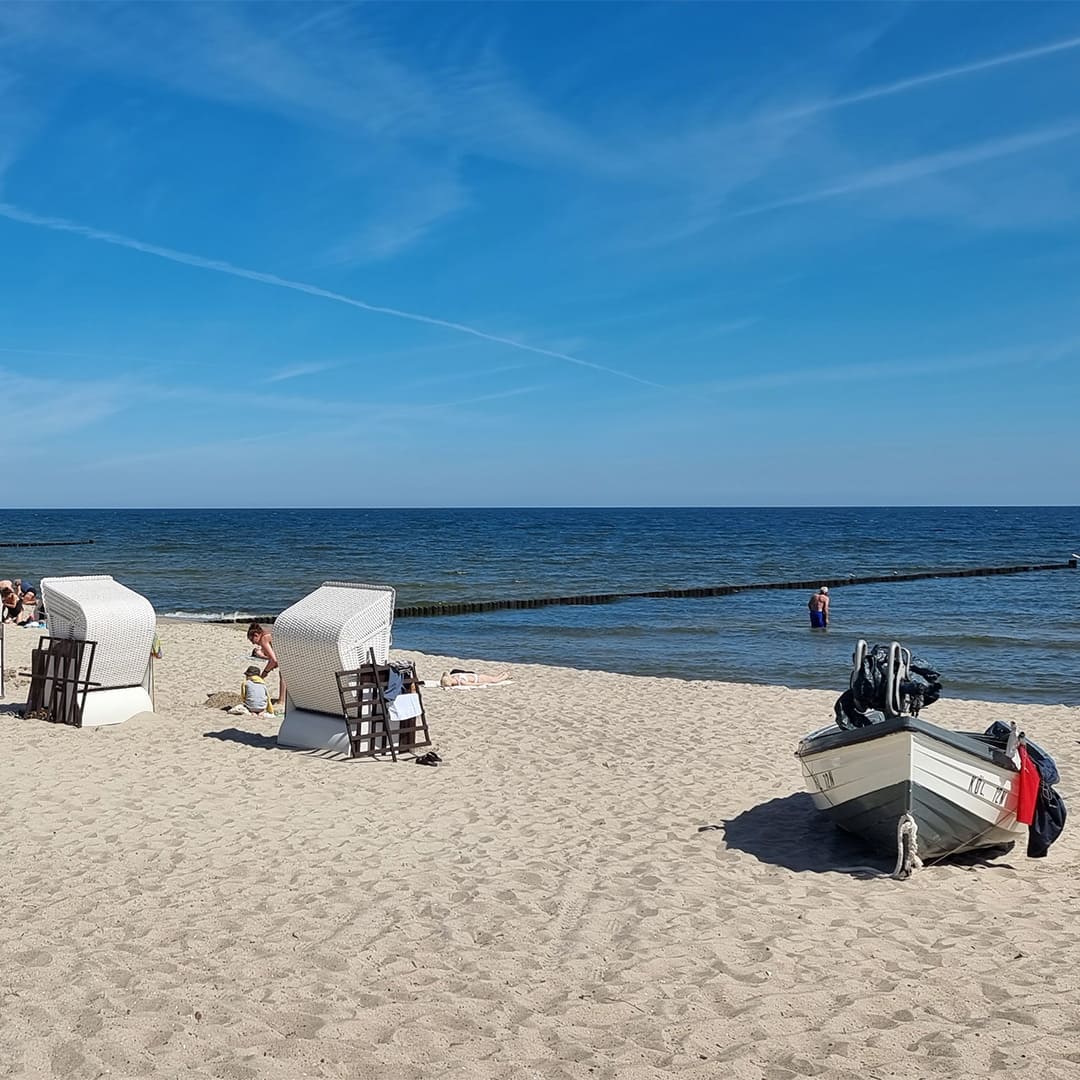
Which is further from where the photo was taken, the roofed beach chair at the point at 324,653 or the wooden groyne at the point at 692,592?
the wooden groyne at the point at 692,592

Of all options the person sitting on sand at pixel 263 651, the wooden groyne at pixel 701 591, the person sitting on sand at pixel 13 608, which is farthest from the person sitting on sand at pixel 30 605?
the person sitting on sand at pixel 263 651

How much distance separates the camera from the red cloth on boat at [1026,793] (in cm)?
812

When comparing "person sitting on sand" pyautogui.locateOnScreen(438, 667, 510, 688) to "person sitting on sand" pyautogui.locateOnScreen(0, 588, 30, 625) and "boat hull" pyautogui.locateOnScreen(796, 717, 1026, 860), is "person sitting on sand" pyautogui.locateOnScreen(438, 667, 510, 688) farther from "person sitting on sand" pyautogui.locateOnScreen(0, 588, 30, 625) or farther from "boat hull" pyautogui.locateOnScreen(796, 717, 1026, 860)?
"person sitting on sand" pyautogui.locateOnScreen(0, 588, 30, 625)

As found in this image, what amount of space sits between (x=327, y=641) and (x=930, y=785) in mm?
6538

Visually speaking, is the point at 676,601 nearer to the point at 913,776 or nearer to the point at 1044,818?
the point at 1044,818

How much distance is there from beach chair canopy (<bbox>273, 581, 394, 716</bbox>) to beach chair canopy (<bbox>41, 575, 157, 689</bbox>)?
2.10 meters

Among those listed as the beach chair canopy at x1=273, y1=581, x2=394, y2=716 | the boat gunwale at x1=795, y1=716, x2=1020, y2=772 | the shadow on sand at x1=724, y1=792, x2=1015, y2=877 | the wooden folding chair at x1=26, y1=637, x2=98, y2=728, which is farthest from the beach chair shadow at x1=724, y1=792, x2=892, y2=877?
the wooden folding chair at x1=26, y1=637, x2=98, y2=728

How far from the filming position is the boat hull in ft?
25.7

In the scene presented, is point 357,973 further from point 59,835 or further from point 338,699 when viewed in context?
point 338,699

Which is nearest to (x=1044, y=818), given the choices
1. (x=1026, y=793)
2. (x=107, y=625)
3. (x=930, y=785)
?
(x=1026, y=793)

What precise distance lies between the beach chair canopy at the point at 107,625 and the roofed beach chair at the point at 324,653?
2.12 m

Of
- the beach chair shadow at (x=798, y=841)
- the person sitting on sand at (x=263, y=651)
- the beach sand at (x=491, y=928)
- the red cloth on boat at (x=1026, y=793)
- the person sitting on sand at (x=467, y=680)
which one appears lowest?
the beach chair shadow at (x=798, y=841)

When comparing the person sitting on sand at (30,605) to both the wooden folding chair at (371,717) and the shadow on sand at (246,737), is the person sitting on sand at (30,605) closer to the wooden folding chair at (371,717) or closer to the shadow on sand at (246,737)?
the shadow on sand at (246,737)

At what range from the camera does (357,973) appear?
19.4 feet
